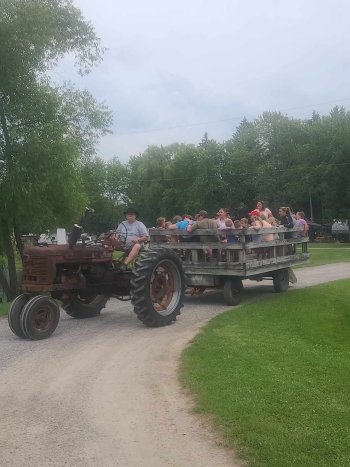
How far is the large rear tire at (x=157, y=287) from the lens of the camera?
9.94m

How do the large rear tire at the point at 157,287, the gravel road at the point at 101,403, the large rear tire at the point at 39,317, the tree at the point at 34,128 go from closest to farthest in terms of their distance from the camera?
the gravel road at the point at 101,403
the large rear tire at the point at 39,317
the large rear tire at the point at 157,287
the tree at the point at 34,128

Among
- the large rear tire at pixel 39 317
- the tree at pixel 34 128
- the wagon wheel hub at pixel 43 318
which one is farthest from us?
the tree at pixel 34 128

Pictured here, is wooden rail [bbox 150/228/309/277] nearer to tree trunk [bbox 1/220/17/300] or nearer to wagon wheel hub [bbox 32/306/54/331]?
wagon wheel hub [bbox 32/306/54/331]

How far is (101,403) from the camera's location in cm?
602

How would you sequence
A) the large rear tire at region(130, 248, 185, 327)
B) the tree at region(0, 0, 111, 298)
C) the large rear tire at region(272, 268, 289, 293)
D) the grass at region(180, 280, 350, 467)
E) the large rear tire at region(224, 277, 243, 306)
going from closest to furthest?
the grass at region(180, 280, 350, 467)
the large rear tire at region(130, 248, 185, 327)
the large rear tire at region(224, 277, 243, 306)
the large rear tire at region(272, 268, 289, 293)
the tree at region(0, 0, 111, 298)

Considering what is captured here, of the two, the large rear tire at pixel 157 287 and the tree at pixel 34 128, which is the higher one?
the tree at pixel 34 128

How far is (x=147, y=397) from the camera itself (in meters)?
6.17

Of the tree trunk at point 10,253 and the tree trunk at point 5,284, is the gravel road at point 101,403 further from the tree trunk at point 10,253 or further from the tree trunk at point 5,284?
the tree trunk at point 5,284

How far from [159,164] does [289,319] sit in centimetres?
6507

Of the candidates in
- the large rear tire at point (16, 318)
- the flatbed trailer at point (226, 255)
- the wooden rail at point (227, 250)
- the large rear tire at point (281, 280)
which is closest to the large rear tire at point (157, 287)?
the flatbed trailer at point (226, 255)

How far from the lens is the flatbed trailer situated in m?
12.2

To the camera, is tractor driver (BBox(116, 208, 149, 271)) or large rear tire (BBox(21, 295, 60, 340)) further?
tractor driver (BBox(116, 208, 149, 271))

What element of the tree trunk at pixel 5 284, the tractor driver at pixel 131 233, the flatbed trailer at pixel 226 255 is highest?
the tractor driver at pixel 131 233

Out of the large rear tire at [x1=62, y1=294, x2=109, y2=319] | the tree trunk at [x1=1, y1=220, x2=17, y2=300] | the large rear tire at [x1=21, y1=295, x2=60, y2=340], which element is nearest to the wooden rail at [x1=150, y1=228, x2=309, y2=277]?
the large rear tire at [x1=62, y1=294, x2=109, y2=319]
